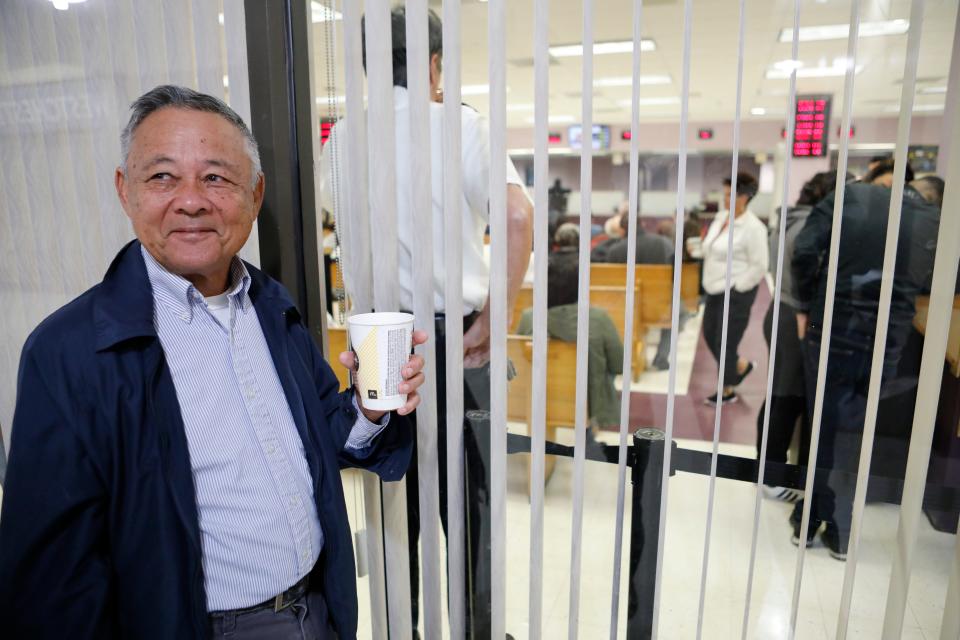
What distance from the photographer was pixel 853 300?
2160 millimetres

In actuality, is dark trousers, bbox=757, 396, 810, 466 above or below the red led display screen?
below

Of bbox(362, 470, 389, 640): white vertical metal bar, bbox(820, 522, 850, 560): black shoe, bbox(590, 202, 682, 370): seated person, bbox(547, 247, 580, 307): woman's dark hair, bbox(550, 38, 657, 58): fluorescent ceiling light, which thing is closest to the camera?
bbox(362, 470, 389, 640): white vertical metal bar

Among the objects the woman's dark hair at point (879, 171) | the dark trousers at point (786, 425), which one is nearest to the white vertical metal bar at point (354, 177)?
the dark trousers at point (786, 425)

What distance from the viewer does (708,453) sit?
1262 mm

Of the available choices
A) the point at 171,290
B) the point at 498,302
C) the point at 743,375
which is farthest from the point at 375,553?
the point at 743,375

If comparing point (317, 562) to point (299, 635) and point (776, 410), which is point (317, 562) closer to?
point (299, 635)

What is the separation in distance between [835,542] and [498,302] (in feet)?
4.43

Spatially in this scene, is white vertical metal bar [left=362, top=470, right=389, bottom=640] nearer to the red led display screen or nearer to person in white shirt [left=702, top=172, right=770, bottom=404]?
person in white shirt [left=702, top=172, right=770, bottom=404]

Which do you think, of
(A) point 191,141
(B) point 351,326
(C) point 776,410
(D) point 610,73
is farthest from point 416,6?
(D) point 610,73

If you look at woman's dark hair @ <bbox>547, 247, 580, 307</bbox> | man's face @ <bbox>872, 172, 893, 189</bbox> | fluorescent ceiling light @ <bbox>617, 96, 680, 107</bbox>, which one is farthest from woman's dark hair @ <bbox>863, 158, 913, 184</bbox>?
fluorescent ceiling light @ <bbox>617, 96, 680, 107</bbox>

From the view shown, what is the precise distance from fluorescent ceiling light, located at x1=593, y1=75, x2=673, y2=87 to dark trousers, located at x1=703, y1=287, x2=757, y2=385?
3764mm

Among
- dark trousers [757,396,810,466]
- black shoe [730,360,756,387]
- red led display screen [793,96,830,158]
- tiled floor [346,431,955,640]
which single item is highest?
red led display screen [793,96,830,158]

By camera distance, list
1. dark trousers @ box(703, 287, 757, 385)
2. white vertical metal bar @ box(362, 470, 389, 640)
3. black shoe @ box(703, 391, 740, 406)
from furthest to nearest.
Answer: black shoe @ box(703, 391, 740, 406) < dark trousers @ box(703, 287, 757, 385) < white vertical metal bar @ box(362, 470, 389, 640)

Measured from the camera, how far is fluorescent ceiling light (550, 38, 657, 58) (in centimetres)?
485
